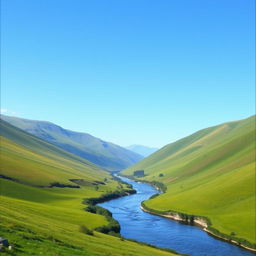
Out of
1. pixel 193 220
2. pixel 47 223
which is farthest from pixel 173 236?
pixel 47 223

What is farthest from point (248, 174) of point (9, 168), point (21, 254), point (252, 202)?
point (21, 254)

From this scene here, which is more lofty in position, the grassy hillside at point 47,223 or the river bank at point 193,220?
the grassy hillside at point 47,223

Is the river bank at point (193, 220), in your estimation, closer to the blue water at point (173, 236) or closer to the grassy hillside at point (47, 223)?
the blue water at point (173, 236)

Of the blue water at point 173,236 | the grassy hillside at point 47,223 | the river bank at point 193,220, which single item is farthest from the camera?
the river bank at point 193,220

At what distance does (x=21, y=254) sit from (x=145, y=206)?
15447 cm

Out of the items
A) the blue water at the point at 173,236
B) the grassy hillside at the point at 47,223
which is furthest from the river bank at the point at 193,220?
the grassy hillside at the point at 47,223

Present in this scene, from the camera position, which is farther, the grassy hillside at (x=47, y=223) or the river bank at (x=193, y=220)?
the river bank at (x=193, y=220)

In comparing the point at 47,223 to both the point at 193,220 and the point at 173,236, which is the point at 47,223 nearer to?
the point at 173,236

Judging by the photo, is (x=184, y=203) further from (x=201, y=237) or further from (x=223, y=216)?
(x=201, y=237)

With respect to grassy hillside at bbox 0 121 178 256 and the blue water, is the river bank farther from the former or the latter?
grassy hillside at bbox 0 121 178 256

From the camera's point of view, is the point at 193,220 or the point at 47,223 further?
the point at 193,220

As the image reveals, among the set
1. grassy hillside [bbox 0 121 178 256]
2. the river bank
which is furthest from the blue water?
grassy hillside [bbox 0 121 178 256]

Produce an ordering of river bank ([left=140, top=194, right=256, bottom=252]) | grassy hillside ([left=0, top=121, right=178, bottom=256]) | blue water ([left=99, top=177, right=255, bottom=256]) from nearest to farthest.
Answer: grassy hillside ([left=0, top=121, right=178, bottom=256]), blue water ([left=99, top=177, right=255, bottom=256]), river bank ([left=140, top=194, right=256, bottom=252])

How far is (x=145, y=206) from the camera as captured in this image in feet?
579
